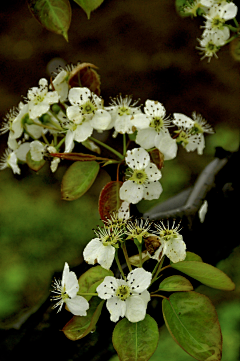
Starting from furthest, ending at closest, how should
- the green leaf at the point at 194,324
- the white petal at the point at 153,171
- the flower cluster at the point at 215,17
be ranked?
1. the flower cluster at the point at 215,17
2. the white petal at the point at 153,171
3. the green leaf at the point at 194,324

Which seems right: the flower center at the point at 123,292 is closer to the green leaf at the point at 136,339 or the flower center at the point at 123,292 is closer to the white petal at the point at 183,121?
the green leaf at the point at 136,339

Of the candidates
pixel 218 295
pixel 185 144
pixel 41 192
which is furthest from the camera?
pixel 41 192

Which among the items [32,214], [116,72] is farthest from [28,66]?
[32,214]

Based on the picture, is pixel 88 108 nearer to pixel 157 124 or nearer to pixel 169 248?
pixel 157 124

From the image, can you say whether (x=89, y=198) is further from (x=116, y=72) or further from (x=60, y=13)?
(x=60, y=13)

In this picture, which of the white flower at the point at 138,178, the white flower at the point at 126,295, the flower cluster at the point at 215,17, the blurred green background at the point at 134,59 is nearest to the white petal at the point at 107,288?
the white flower at the point at 126,295

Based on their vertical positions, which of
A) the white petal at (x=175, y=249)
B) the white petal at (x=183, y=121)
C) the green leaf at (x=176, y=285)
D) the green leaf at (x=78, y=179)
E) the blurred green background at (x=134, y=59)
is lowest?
the blurred green background at (x=134, y=59)
